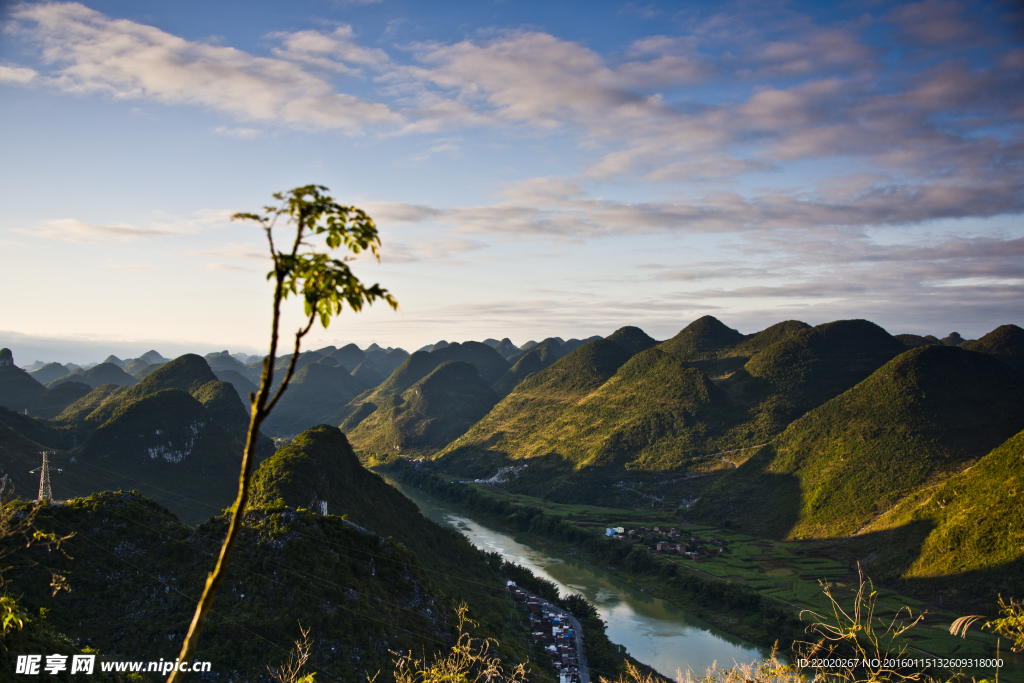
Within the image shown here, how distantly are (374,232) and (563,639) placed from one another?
42722mm

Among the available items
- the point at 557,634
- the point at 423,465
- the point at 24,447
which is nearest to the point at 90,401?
the point at 24,447

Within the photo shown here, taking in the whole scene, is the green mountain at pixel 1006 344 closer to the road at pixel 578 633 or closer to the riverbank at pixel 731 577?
the riverbank at pixel 731 577

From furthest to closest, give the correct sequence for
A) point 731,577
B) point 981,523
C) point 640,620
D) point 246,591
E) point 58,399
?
point 58,399 → point 731,577 → point 640,620 → point 981,523 → point 246,591

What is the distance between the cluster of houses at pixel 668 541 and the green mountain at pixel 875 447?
30.5 feet

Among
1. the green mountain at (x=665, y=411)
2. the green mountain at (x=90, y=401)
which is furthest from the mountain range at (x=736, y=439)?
the green mountain at (x=90, y=401)

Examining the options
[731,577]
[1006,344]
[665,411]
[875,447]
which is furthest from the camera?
[1006,344]

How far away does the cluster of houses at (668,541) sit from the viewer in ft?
206

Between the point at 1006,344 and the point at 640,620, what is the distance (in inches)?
4978

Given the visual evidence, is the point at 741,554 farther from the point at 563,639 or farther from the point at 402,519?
the point at 402,519

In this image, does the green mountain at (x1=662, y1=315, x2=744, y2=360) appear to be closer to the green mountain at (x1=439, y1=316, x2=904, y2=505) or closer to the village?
the green mountain at (x1=439, y1=316, x2=904, y2=505)

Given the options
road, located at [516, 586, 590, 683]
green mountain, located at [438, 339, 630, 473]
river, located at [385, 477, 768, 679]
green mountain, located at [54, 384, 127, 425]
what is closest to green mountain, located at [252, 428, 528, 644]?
road, located at [516, 586, 590, 683]

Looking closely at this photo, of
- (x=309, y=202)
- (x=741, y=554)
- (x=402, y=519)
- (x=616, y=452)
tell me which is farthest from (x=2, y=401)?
(x=309, y=202)

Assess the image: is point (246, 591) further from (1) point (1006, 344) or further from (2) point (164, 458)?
(1) point (1006, 344)

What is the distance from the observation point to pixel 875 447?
72062 millimetres
